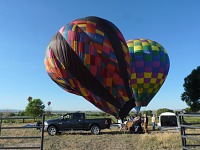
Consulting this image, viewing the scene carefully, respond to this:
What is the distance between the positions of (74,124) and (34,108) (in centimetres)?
3679

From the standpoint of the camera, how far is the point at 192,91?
175 feet

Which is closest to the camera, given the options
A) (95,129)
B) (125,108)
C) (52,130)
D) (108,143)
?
(108,143)

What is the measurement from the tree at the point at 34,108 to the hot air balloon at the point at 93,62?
37.7 meters

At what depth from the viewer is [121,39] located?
20078 mm

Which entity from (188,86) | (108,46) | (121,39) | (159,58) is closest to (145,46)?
(159,58)

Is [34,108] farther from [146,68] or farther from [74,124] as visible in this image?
[74,124]

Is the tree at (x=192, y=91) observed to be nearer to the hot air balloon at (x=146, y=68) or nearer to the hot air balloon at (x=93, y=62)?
the hot air balloon at (x=146, y=68)

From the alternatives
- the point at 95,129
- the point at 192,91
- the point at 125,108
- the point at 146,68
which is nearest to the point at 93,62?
the point at 125,108

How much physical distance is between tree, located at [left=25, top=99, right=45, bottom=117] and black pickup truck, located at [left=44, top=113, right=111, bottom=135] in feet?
117

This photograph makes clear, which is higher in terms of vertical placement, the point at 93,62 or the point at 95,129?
the point at 93,62

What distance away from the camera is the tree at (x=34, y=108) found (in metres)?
55.2


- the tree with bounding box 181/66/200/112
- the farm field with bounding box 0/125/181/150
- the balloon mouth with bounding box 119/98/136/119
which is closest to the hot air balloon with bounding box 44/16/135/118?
the balloon mouth with bounding box 119/98/136/119

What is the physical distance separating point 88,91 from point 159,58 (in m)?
12.8

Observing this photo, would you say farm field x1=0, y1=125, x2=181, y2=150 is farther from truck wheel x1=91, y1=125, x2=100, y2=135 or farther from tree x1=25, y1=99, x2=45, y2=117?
tree x1=25, y1=99, x2=45, y2=117
